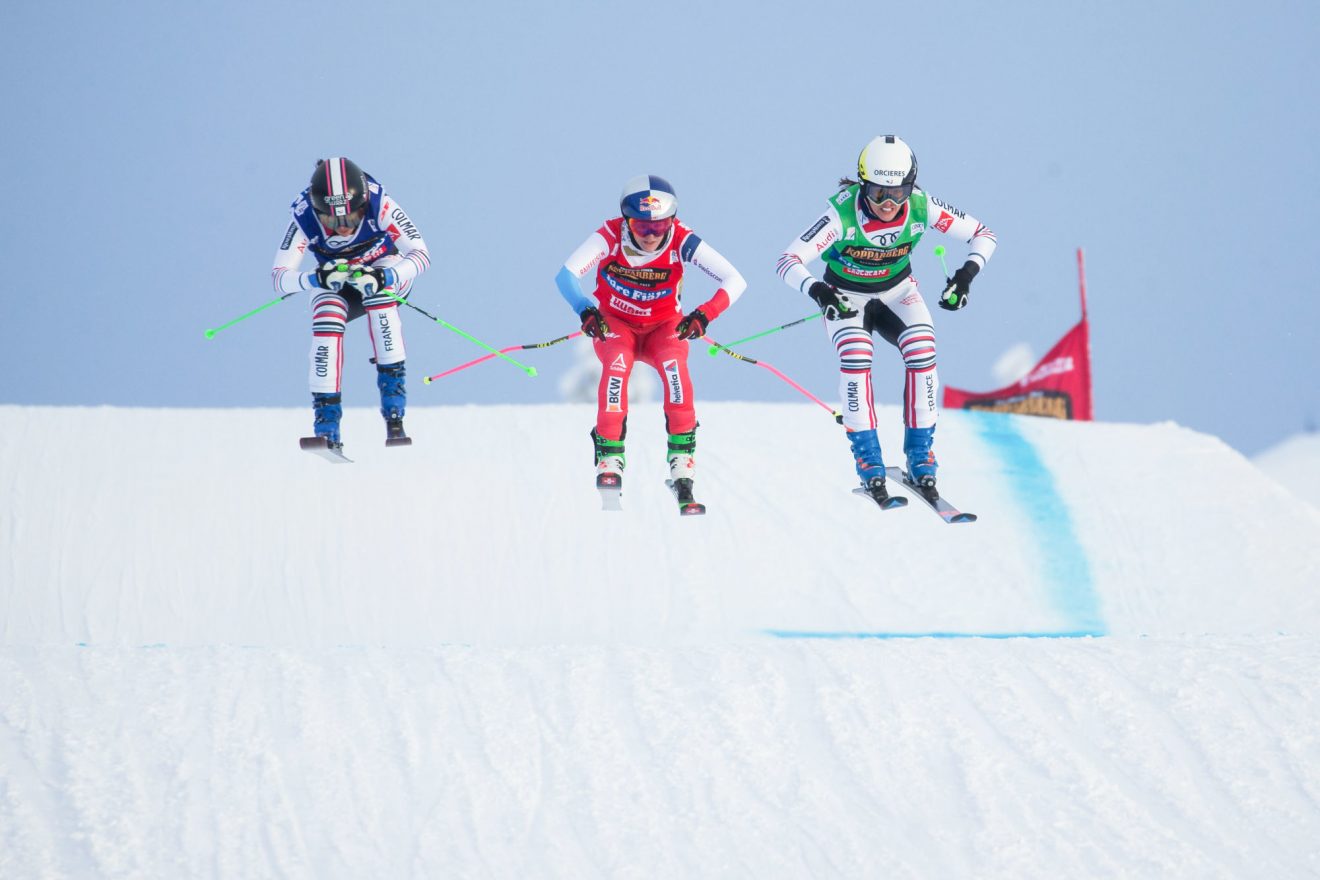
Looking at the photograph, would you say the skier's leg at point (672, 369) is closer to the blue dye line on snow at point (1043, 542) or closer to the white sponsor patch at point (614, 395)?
the white sponsor patch at point (614, 395)

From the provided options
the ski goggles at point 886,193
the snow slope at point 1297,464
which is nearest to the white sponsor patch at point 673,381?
the ski goggles at point 886,193

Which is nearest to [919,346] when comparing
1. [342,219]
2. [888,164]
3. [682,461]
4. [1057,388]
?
[888,164]

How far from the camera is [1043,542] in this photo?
12.2 metres

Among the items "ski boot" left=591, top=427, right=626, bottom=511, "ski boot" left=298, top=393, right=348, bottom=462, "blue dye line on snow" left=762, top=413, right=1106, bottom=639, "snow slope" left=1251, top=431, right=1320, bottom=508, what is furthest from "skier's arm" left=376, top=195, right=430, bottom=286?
"snow slope" left=1251, top=431, right=1320, bottom=508

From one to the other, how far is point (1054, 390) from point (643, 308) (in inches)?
386

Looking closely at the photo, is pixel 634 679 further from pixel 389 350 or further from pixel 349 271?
pixel 349 271

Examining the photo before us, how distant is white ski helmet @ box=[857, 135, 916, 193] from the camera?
316 inches

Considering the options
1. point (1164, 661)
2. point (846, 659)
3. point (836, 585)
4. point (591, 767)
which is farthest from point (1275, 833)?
point (836, 585)

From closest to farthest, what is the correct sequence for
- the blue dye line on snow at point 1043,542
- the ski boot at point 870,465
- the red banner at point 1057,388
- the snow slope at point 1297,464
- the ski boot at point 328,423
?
the ski boot at point 870,465 < the ski boot at point 328,423 < the blue dye line on snow at point 1043,542 < the red banner at point 1057,388 < the snow slope at point 1297,464

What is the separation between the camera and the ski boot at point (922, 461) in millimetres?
8508

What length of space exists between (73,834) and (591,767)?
7.91 feet

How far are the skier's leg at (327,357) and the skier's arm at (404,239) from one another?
1.52 feet

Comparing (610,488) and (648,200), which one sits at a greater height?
(648,200)

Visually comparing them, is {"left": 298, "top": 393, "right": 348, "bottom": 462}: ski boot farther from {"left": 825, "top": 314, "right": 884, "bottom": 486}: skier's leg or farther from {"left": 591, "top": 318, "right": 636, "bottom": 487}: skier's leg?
{"left": 825, "top": 314, "right": 884, "bottom": 486}: skier's leg
